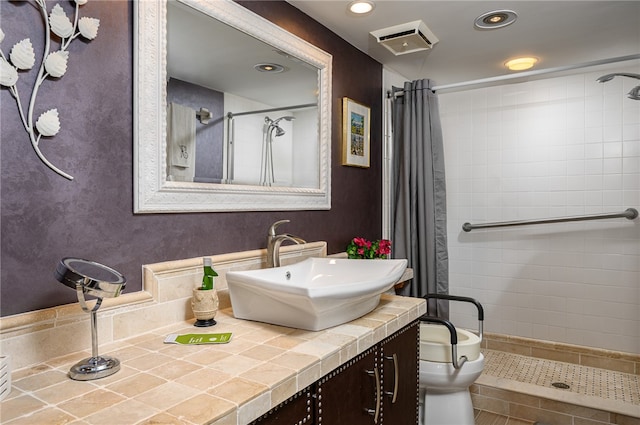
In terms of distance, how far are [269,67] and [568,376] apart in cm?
269

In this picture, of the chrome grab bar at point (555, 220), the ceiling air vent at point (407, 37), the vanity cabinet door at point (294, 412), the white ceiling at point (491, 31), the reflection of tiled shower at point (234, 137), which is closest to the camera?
the vanity cabinet door at point (294, 412)

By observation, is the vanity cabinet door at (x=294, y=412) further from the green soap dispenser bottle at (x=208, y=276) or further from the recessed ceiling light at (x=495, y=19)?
the recessed ceiling light at (x=495, y=19)

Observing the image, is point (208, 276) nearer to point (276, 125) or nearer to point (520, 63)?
point (276, 125)

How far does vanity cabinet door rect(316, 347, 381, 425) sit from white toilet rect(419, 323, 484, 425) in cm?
82

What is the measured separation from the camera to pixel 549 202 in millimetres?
3041

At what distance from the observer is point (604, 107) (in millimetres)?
2865

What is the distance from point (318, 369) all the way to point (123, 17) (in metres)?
1.18

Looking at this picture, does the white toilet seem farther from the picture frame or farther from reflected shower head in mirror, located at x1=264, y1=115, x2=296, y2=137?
reflected shower head in mirror, located at x1=264, y1=115, x2=296, y2=137

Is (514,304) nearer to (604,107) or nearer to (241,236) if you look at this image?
(604,107)

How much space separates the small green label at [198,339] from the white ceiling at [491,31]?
1.56 meters

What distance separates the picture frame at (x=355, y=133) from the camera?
7.89 feet

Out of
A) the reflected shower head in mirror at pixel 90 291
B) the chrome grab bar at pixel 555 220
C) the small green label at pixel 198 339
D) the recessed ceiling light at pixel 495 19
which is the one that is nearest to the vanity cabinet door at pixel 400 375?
the small green label at pixel 198 339

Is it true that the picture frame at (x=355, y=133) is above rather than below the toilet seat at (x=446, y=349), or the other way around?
above

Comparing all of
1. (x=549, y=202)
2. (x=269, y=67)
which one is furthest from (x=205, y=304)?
(x=549, y=202)
